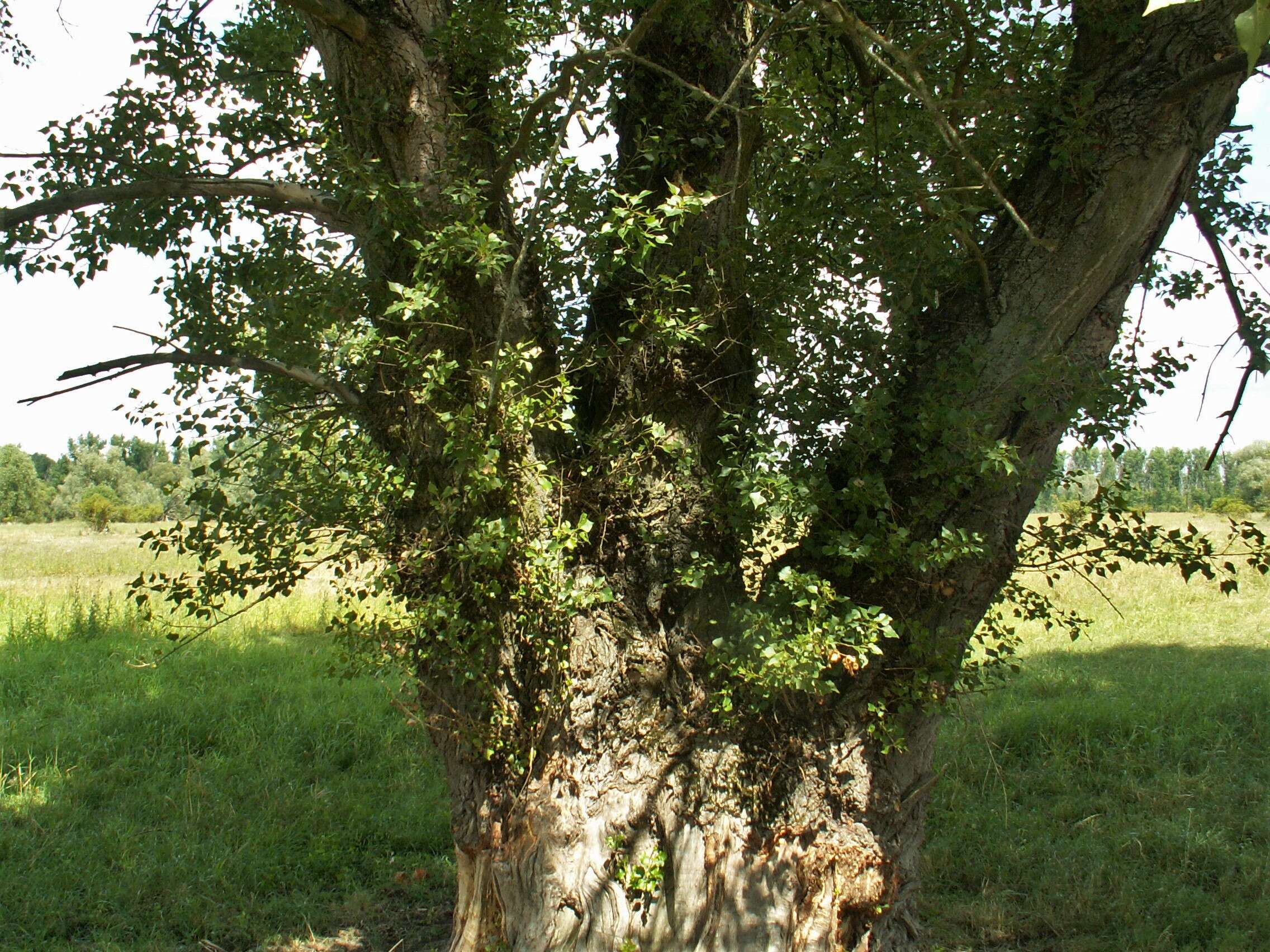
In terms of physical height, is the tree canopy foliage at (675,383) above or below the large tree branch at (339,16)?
below

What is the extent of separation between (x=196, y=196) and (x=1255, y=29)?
3.45m

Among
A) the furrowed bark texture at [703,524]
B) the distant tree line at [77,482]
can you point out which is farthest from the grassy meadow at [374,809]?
the distant tree line at [77,482]

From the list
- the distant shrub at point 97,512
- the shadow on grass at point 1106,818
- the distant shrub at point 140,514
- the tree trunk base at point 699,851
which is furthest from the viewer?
the distant shrub at point 140,514

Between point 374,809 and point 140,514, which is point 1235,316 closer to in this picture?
point 374,809

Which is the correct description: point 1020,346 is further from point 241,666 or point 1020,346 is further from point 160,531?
point 241,666

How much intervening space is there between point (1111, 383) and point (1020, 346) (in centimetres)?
31

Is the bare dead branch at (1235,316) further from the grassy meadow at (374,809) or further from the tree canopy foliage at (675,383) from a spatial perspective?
the grassy meadow at (374,809)

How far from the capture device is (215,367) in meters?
3.26

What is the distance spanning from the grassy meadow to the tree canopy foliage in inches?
33.1

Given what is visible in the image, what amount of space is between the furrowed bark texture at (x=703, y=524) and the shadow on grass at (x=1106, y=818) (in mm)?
1018

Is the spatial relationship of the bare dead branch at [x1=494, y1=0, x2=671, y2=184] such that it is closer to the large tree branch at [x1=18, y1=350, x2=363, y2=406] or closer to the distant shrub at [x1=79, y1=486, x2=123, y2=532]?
the large tree branch at [x1=18, y1=350, x2=363, y2=406]

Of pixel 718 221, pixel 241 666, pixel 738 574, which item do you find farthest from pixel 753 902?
pixel 241 666

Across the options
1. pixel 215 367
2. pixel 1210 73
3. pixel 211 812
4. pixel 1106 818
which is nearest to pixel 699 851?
pixel 215 367

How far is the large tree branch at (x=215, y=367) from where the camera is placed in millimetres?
2865
